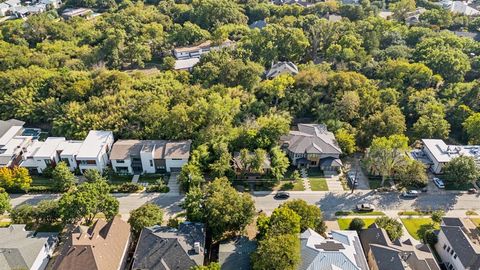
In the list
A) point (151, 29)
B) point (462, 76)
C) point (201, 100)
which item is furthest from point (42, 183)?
point (462, 76)

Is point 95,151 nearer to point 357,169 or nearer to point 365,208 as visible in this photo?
point 365,208

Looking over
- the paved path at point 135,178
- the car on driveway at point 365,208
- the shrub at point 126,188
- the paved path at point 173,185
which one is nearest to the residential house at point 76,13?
the paved path at point 135,178

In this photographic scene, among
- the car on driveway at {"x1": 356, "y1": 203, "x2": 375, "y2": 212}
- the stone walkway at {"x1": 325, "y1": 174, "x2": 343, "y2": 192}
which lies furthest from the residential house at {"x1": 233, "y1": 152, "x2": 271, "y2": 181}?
the car on driveway at {"x1": 356, "y1": 203, "x2": 375, "y2": 212}

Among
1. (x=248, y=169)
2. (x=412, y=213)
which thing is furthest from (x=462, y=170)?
(x=248, y=169)

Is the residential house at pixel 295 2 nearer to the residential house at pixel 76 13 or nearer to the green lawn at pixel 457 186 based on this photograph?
the residential house at pixel 76 13

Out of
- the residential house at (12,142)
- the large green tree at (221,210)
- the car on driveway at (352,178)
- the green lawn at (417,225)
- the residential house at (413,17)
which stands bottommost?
the green lawn at (417,225)

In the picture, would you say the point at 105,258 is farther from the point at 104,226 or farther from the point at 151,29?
the point at 151,29
